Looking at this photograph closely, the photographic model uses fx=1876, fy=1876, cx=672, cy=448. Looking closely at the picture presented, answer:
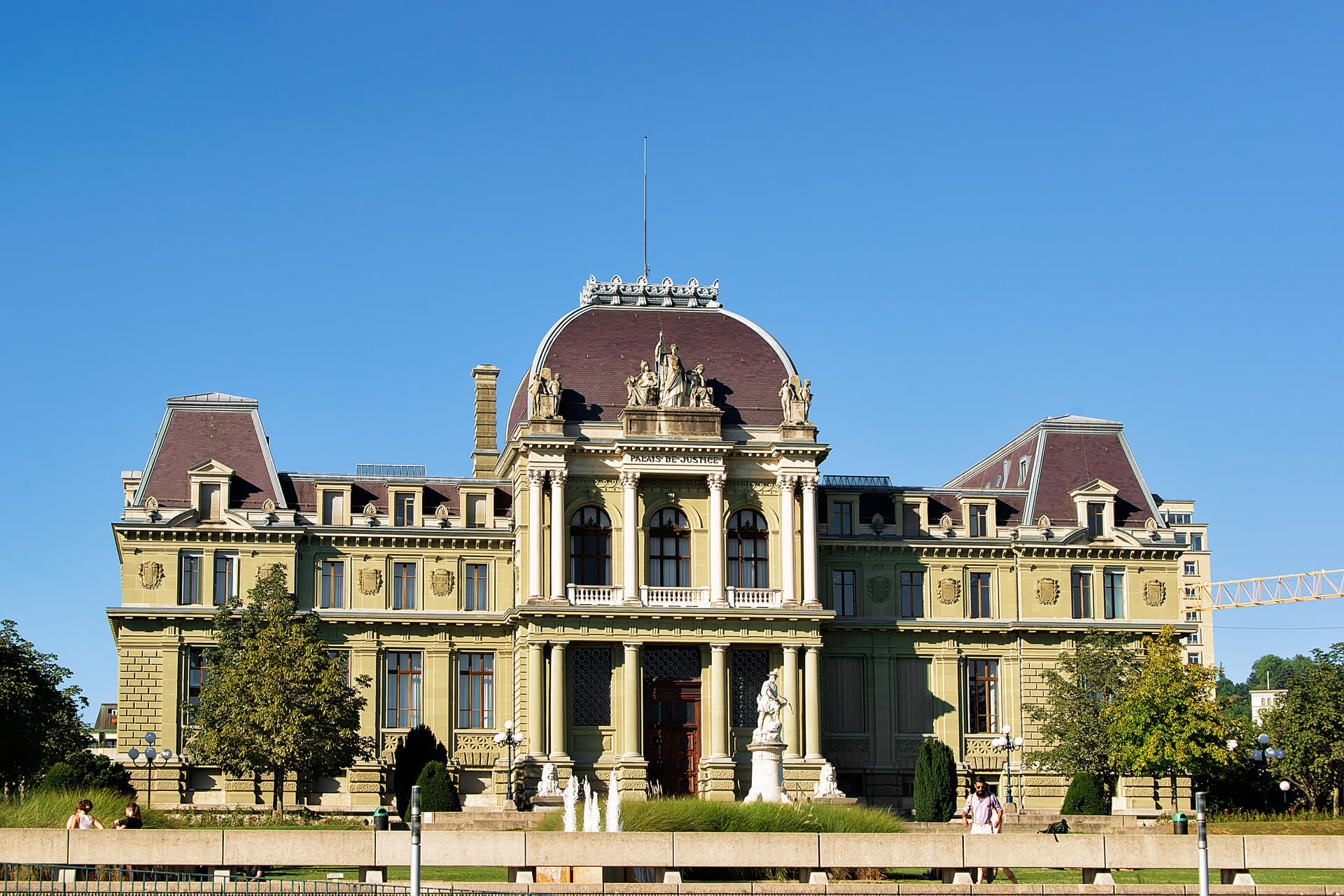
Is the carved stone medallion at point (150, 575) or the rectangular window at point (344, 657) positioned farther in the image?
the rectangular window at point (344, 657)

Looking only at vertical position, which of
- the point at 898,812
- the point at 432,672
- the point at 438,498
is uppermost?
the point at 438,498

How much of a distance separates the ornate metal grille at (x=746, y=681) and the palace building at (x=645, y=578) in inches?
3.6

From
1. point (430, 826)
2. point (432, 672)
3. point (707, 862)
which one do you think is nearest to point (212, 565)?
point (432, 672)

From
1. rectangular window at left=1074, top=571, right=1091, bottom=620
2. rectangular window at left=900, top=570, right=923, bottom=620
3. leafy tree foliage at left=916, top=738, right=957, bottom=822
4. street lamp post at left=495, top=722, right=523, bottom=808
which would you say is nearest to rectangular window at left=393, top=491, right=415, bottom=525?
street lamp post at left=495, top=722, right=523, bottom=808

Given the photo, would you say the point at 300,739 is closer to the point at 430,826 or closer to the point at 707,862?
the point at 430,826

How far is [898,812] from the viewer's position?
67.4 metres

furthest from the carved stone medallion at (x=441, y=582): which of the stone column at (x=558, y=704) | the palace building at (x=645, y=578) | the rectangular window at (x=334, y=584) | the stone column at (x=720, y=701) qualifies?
the stone column at (x=720, y=701)

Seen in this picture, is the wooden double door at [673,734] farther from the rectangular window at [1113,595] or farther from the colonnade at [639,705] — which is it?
the rectangular window at [1113,595]

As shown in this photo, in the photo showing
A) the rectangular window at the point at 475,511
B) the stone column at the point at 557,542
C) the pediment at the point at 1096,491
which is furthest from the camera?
the pediment at the point at 1096,491

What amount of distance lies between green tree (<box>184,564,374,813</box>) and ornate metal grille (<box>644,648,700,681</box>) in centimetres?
1101

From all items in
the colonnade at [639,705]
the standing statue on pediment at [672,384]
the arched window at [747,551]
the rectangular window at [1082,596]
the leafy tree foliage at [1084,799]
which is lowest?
the leafy tree foliage at [1084,799]

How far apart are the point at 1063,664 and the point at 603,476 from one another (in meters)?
18.8

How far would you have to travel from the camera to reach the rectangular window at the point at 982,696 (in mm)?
72312

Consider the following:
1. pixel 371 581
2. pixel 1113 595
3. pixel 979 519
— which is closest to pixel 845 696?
pixel 979 519
